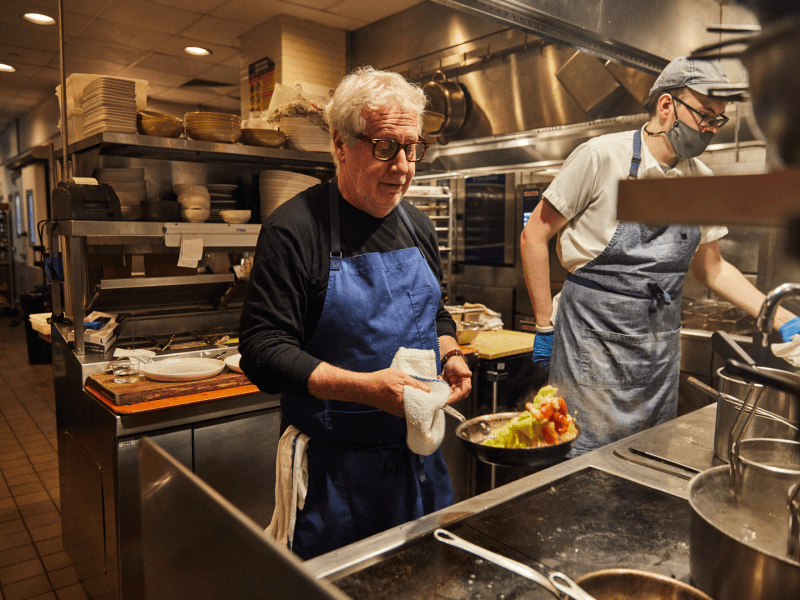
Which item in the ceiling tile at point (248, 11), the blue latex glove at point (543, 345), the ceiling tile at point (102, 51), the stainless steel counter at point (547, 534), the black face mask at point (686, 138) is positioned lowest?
the stainless steel counter at point (547, 534)

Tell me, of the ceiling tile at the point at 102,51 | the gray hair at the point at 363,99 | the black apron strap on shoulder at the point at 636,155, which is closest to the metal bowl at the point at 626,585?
the gray hair at the point at 363,99

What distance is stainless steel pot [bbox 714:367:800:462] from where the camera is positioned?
123cm

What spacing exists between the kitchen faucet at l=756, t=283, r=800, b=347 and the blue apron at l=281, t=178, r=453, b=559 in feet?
3.27

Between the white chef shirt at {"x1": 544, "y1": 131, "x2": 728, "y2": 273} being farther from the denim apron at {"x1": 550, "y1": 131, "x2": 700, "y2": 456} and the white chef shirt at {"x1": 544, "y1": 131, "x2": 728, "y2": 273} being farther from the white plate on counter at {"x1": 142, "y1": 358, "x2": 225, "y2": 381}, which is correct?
the white plate on counter at {"x1": 142, "y1": 358, "x2": 225, "y2": 381}

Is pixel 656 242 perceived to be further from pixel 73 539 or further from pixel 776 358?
pixel 73 539

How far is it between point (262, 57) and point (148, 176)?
2194mm

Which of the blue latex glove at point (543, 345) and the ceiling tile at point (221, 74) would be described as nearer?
the blue latex glove at point (543, 345)

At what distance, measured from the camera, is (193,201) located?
3309mm

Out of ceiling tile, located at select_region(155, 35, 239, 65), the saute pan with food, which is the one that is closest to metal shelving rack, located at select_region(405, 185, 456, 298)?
ceiling tile, located at select_region(155, 35, 239, 65)

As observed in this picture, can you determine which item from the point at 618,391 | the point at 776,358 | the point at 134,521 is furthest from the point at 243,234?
the point at 776,358

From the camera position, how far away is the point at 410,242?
177 cm

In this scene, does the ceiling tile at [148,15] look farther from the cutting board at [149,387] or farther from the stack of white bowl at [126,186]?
the cutting board at [149,387]

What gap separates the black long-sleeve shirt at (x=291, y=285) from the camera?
1.44m

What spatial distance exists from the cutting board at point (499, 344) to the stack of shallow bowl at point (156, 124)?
2.03 metres
